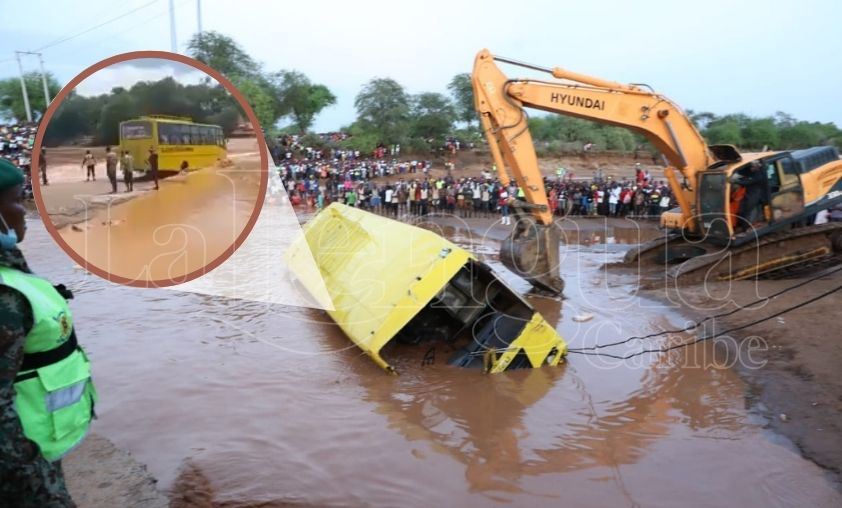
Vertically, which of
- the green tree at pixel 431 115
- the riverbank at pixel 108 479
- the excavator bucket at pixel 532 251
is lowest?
the riverbank at pixel 108 479

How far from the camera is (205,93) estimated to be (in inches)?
109

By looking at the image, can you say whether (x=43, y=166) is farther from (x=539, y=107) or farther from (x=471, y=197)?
(x=471, y=197)

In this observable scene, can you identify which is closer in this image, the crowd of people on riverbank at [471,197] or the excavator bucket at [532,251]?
the excavator bucket at [532,251]

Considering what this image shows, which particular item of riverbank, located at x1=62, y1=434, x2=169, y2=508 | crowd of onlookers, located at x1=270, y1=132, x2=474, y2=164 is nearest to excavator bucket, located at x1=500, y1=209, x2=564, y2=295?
riverbank, located at x1=62, y1=434, x2=169, y2=508

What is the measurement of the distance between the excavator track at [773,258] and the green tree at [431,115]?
24.9 metres

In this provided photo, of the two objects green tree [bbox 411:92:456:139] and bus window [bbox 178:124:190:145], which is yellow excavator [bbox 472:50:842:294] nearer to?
bus window [bbox 178:124:190:145]

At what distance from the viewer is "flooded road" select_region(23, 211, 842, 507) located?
4512 mm

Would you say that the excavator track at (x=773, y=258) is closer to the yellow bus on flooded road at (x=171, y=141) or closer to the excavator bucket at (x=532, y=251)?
the excavator bucket at (x=532, y=251)

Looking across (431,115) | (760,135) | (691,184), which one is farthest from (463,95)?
(691,184)

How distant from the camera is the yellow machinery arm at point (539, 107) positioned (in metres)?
10.4

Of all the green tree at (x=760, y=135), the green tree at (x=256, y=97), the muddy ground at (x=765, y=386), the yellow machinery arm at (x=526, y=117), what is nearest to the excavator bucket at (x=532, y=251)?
the yellow machinery arm at (x=526, y=117)

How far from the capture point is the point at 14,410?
79.0 inches

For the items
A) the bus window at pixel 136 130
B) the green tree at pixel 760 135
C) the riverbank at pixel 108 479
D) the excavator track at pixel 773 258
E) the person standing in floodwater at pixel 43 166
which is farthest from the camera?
the green tree at pixel 760 135

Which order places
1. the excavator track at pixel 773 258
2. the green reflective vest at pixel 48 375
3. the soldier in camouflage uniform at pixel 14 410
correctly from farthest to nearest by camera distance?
the excavator track at pixel 773 258, the green reflective vest at pixel 48 375, the soldier in camouflage uniform at pixel 14 410
